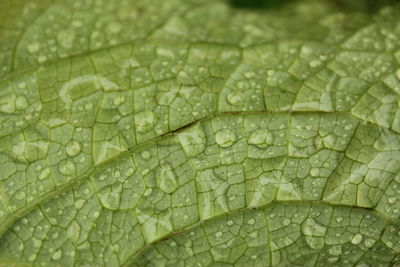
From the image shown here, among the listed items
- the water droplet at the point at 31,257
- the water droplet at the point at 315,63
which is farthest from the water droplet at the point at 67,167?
the water droplet at the point at 315,63

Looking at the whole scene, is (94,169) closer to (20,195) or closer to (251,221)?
(20,195)

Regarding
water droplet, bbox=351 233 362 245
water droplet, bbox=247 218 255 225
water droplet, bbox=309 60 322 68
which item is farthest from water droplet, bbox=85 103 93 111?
water droplet, bbox=351 233 362 245

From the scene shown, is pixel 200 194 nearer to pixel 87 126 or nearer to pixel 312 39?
pixel 87 126

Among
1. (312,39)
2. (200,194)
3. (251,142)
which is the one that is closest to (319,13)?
(312,39)

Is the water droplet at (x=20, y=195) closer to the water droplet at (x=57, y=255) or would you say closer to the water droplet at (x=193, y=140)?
the water droplet at (x=57, y=255)

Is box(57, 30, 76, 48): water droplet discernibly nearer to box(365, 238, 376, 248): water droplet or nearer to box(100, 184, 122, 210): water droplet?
box(100, 184, 122, 210): water droplet
